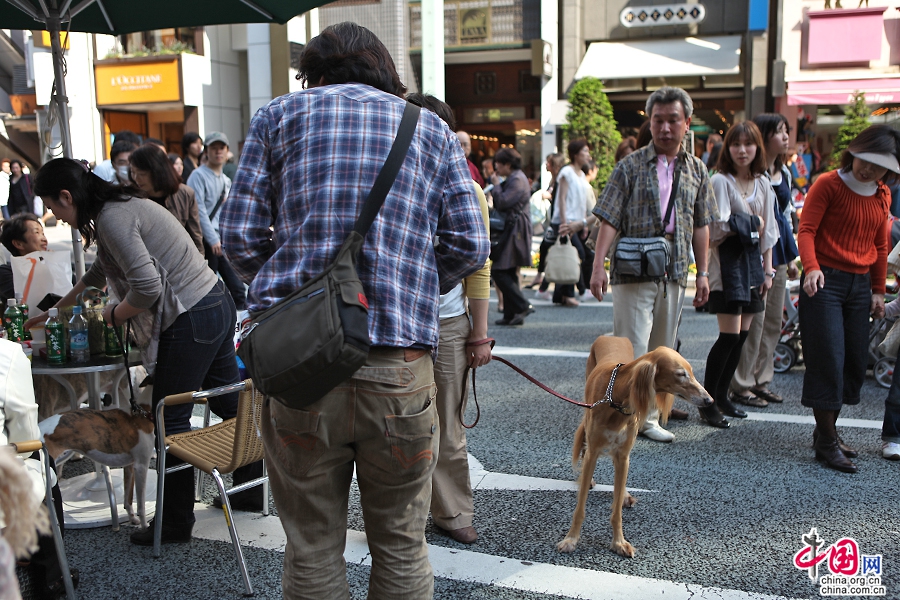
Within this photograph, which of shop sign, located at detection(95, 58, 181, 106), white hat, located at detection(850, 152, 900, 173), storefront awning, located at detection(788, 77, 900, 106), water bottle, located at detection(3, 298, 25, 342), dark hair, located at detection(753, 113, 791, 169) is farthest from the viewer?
shop sign, located at detection(95, 58, 181, 106)

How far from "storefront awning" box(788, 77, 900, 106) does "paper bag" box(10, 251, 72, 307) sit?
16.5m

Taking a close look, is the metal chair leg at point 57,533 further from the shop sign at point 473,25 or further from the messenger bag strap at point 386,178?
the shop sign at point 473,25

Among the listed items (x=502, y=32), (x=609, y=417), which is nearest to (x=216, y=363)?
(x=609, y=417)

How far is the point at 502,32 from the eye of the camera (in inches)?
874

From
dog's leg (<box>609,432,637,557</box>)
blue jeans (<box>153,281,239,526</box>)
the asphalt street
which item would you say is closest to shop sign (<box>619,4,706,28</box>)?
the asphalt street

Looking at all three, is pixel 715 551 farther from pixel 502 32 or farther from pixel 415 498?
pixel 502 32

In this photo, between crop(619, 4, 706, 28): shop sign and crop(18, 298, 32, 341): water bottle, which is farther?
Answer: crop(619, 4, 706, 28): shop sign

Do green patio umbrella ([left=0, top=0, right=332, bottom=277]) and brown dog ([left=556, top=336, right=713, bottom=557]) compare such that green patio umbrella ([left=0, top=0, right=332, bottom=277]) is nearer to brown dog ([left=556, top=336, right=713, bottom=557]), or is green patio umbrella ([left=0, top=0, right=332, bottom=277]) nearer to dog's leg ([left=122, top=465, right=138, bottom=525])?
dog's leg ([left=122, top=465, right=138, bottom=525])

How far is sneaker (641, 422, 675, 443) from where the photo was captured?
4.78 meters

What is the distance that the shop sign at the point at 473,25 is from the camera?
22.2 m

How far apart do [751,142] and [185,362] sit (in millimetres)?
3664

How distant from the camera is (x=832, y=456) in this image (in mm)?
4316

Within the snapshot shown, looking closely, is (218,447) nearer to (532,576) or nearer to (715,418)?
(532,576)

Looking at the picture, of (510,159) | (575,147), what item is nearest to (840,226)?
(510,159)
